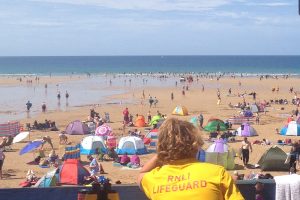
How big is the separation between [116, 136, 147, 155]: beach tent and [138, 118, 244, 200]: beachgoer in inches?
642

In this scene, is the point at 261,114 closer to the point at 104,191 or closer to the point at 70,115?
the point at 70,115

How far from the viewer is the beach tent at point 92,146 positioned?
61.9 ft

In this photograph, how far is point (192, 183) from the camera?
8.42 feet

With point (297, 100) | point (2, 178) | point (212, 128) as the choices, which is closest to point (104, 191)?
point (2, 178)

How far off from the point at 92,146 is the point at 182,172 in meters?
16.5

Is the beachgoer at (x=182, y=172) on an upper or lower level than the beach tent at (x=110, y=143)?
upper

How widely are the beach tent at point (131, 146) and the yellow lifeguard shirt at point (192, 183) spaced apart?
16420mm

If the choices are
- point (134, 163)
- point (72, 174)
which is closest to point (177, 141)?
point (72, 174)

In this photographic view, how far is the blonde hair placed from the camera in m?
2.69

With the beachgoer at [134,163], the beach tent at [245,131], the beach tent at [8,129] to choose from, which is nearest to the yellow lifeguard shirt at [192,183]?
the beachgoer at [134,163]

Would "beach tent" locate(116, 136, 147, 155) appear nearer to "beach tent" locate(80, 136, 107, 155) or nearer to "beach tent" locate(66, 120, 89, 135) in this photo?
"beach tent" locate(80, 136, 107, 155)

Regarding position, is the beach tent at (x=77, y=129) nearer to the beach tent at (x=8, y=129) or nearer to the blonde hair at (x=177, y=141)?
the beach tent at (x=8, y=129)

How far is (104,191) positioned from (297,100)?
37239 millimetres

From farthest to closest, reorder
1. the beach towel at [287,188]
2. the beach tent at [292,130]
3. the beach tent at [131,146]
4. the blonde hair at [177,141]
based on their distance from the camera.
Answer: the beach tent at [292,130], the beach tent at [131,146], the beach towel at [287,188], the blonde hair at [177,141]
